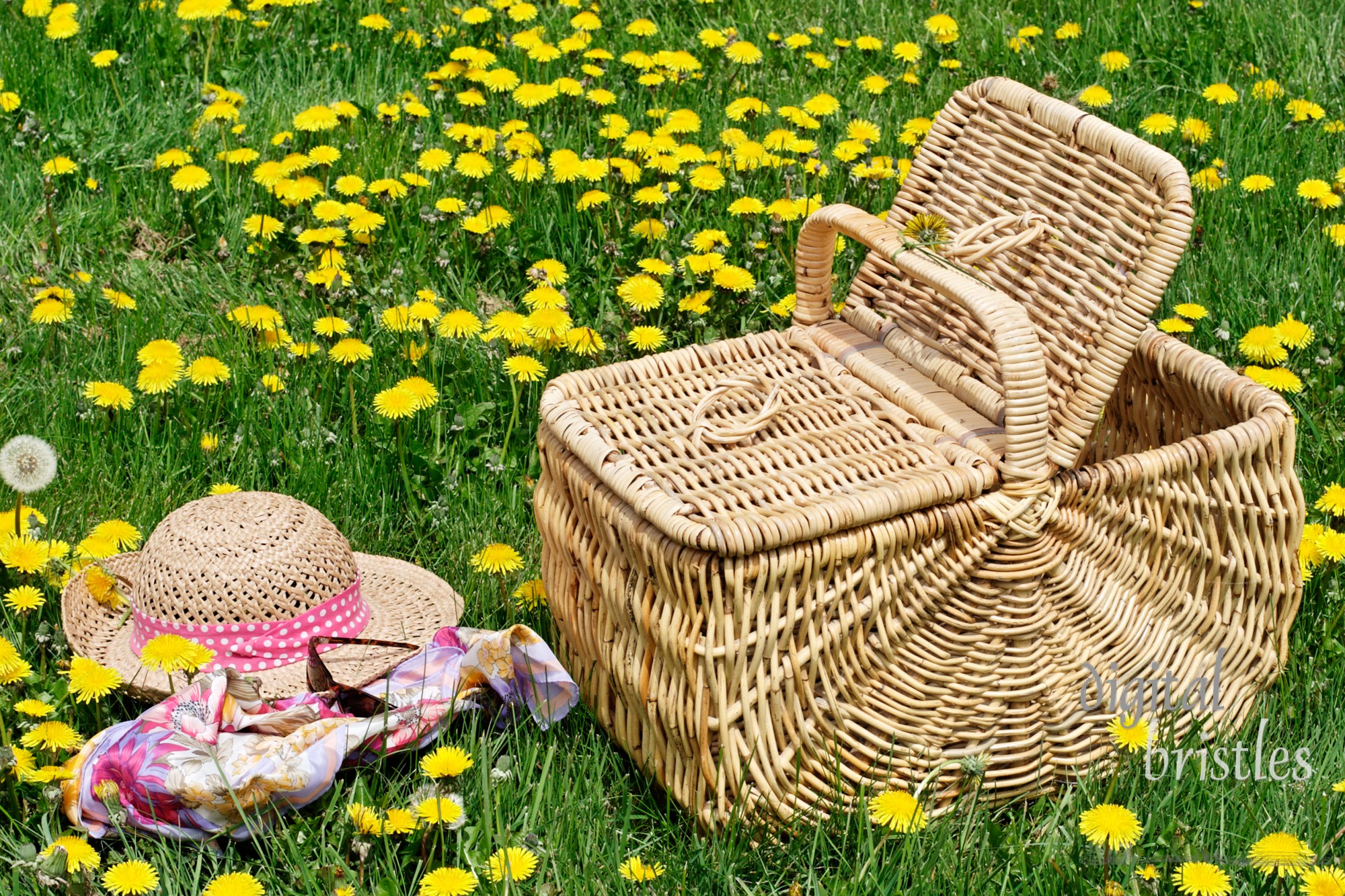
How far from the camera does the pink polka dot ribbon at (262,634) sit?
2.02 m

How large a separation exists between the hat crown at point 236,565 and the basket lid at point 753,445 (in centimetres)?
41

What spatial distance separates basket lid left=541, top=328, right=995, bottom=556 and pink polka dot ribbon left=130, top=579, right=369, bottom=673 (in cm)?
44

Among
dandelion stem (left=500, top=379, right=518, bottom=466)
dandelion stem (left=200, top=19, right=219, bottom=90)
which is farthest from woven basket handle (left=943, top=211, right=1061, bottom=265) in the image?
dandelion stem (left=200, top=19, right=219, bottom=90)

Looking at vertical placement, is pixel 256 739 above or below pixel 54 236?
below

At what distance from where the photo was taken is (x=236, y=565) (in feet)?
6.66

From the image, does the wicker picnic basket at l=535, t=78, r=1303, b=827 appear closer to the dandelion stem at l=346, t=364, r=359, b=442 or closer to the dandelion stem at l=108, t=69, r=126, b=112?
the dandelion stem at l=346, t=364, r=359, b=442

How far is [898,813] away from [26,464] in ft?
4.54

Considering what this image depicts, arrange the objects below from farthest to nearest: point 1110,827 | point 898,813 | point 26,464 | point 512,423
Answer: point 512,423, point 26,464, point 898,813, point 1110,827

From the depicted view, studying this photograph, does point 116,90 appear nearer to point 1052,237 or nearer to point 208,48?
point 208,48

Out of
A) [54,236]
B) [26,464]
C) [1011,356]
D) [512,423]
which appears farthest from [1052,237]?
[54,236]

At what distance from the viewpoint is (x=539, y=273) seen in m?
2.89

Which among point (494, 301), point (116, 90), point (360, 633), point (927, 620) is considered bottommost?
point (360, 633)

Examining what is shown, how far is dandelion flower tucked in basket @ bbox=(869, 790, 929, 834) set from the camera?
1.76m

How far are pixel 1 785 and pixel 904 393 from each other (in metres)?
1.33
